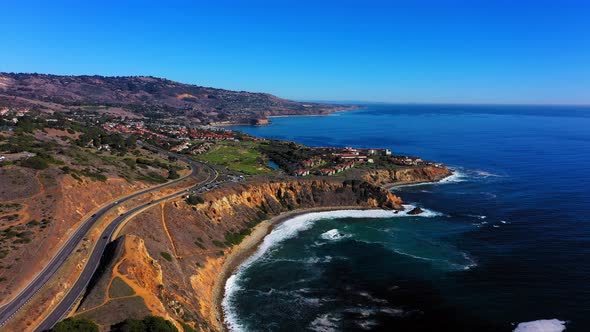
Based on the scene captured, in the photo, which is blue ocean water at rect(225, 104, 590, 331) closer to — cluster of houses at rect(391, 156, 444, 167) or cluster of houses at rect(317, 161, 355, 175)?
cluster of houses at rect(317, 161, 355, 175)

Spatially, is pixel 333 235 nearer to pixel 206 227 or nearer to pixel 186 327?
pixel 206 227

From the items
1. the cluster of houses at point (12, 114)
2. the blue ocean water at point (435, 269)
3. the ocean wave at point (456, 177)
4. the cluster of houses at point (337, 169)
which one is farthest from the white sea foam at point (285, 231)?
the cluster of houses at point (12, 114)

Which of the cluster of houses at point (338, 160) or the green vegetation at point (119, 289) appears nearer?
the green vegetation at point (119, 289)

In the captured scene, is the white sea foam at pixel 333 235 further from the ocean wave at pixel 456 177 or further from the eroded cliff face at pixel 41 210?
the ocean wave at pixel 456 177

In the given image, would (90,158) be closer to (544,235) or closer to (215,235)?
(215,235)

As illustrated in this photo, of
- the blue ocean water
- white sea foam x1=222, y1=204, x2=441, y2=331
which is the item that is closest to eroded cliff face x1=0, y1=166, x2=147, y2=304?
white sea foam x1=222, y1=204, x2=441, y2=331

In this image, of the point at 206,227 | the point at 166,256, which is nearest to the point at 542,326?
the point at 166,256
